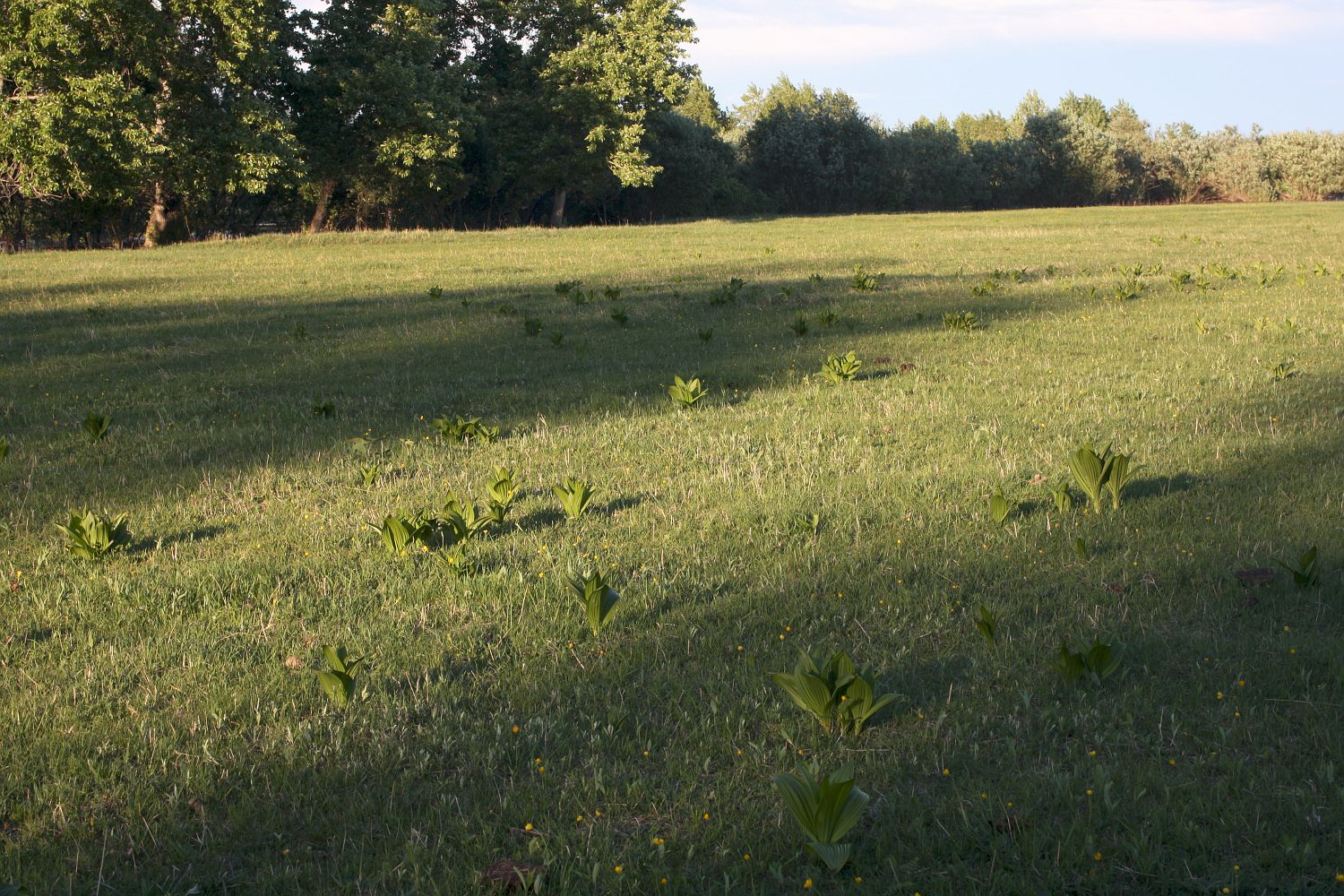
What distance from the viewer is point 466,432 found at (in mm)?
8156

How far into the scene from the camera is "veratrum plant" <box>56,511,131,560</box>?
18.1 ft

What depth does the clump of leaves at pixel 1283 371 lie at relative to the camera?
378 inches

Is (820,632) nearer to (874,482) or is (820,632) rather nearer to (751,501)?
(751,501)

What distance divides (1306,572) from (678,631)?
2.90 meters

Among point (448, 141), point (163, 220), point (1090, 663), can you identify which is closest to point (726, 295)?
point (1090, 663)

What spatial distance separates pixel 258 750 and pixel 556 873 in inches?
54.3

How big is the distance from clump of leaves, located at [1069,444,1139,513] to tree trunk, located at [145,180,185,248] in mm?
39994

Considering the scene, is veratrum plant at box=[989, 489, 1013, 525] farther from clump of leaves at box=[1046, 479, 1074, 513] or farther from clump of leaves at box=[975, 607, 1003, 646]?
clump of leaves at box=[975, 607, 1003, 646]

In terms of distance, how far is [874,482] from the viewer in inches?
265

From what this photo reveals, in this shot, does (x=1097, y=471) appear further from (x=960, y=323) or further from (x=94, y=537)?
(x=960, y=323)

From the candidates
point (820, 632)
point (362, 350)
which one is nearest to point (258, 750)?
point (820, 632)

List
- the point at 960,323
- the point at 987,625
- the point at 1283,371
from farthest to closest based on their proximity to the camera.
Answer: the point at 960,323
the point at 1283,371
the point at 987,625

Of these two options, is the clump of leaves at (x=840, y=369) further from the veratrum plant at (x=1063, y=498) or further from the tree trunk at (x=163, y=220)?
the tree trunk at (x=163, y=220)

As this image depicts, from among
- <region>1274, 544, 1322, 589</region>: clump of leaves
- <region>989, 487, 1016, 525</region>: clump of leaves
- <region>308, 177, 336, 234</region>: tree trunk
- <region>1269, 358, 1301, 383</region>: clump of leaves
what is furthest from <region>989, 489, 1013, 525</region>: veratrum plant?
<region>308, 177, 336, 234</region>: tree trunk
